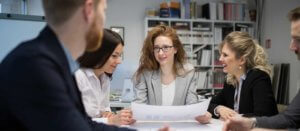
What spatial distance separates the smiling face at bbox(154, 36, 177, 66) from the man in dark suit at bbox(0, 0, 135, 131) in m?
1.37

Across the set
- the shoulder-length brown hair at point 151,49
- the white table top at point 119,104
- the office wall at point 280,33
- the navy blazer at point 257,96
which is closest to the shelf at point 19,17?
the white table top at point 119,104

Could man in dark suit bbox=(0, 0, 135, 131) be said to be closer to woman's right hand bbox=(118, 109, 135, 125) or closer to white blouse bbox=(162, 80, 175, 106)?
woman's right hand bbox=(118, 109, 135, 125)

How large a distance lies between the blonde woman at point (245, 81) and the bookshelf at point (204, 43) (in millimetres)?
2515

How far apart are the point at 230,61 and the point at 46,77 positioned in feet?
5.37

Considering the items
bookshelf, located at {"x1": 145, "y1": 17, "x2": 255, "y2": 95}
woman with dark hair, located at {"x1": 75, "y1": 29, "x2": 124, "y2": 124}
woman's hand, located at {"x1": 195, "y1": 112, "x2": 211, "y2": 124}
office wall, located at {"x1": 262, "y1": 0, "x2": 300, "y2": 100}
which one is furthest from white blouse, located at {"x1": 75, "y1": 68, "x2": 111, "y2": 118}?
office wall, located at {"x1": 262, "y1": 0, "x2": 300, "y2": 100}

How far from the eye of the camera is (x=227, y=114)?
1.90 metres

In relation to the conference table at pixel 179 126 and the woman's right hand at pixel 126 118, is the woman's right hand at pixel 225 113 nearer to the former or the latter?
the conference table at pixel 179 126

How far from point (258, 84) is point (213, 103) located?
43 centimetres

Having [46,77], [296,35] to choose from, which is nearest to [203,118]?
[296,35]

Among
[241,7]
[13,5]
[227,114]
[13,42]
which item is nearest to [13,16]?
[13,42]

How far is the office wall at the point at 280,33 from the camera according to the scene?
4.10 m

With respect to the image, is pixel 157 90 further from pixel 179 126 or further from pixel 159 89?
pixel 179 126

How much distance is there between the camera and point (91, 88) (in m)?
1.65

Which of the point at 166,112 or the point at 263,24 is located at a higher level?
the point at 263,24
